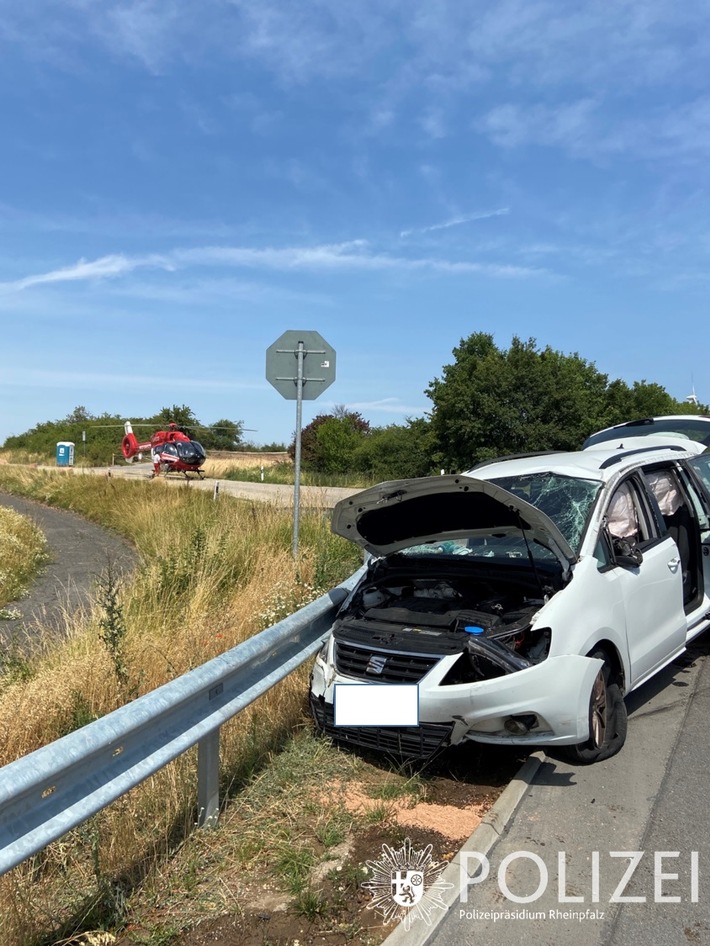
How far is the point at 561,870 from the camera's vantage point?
354 cm

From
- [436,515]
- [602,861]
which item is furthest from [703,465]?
[602,861]

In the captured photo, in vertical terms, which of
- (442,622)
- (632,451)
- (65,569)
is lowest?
(65,569)

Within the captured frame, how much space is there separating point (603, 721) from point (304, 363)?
5823 mm

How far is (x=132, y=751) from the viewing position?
328 cm

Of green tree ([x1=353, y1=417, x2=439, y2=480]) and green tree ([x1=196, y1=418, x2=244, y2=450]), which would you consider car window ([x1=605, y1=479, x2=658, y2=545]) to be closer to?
green tree ([x1=353, y1=417, x2=439, y2=480])

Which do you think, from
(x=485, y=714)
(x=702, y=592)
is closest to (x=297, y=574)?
(x=702, y=592)

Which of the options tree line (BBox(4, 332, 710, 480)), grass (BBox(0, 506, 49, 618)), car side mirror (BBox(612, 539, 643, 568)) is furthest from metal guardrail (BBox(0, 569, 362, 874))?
tree line (BBox(4, 332, 710, 480))

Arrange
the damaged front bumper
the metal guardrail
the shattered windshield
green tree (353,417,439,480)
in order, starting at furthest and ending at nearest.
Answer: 1. green tree (353,417,439,480)
2. the shattered windshield
3. the damaged front bumper
4. the metal guardrail

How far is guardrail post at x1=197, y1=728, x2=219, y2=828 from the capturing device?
391 centimetres

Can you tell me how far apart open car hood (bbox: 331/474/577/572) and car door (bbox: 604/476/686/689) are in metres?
A: 0.62

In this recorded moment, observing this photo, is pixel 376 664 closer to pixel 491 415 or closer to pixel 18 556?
pixel 18 556

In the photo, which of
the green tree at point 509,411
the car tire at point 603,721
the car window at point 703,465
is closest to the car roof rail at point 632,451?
the car window at point 703,465

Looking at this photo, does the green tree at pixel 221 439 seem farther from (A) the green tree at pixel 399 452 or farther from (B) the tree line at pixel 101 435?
(A) the green tree at pixel 399 452

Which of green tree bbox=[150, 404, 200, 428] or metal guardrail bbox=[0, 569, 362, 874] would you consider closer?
metal guardrail bbox=[0, 569, 362, 874]
